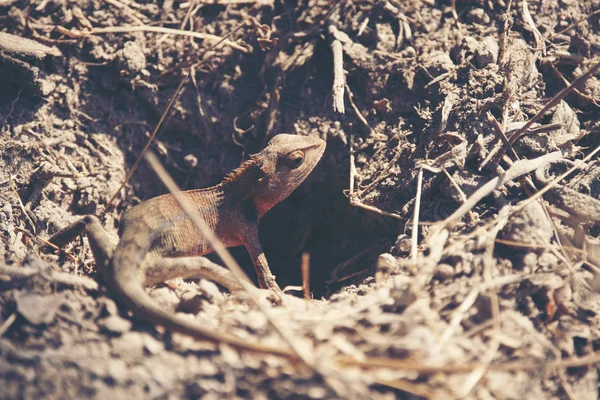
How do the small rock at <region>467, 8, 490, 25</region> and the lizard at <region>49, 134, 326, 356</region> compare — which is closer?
the lizard at <region>49, 134, 326, 356</region>

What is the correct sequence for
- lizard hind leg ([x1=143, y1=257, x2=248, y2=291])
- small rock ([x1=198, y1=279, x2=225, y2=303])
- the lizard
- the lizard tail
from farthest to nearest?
lizard hind leg ([x1=143, y1=257, x2=248, y2=291]) → small rock ([x1=198, y1=279, x2=225, y2=303]) → the lizard → the lizard tail

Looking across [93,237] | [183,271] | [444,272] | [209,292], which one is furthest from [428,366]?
[93,237]

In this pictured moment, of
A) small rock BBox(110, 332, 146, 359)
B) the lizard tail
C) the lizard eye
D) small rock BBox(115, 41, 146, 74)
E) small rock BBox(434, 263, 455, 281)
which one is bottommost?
small rock BBox(110, 332, 146, 359)

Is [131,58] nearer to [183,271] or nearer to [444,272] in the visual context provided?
[183,271]

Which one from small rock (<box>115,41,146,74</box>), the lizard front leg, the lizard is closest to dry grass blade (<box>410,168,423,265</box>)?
the lizard

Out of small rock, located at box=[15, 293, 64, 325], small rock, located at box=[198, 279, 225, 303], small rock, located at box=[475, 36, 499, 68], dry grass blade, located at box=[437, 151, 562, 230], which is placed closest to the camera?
small rock, located at box=[15, 293, 64, 325]

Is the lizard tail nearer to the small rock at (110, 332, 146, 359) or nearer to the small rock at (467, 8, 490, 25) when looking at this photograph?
the small rock at (110, 332, 146, 359)

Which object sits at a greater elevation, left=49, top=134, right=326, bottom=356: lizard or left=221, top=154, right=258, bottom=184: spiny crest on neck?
left=221, top=154, right=258, bottom=184: spiny crest on neck

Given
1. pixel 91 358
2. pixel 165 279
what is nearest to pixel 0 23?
pixel 165 279
